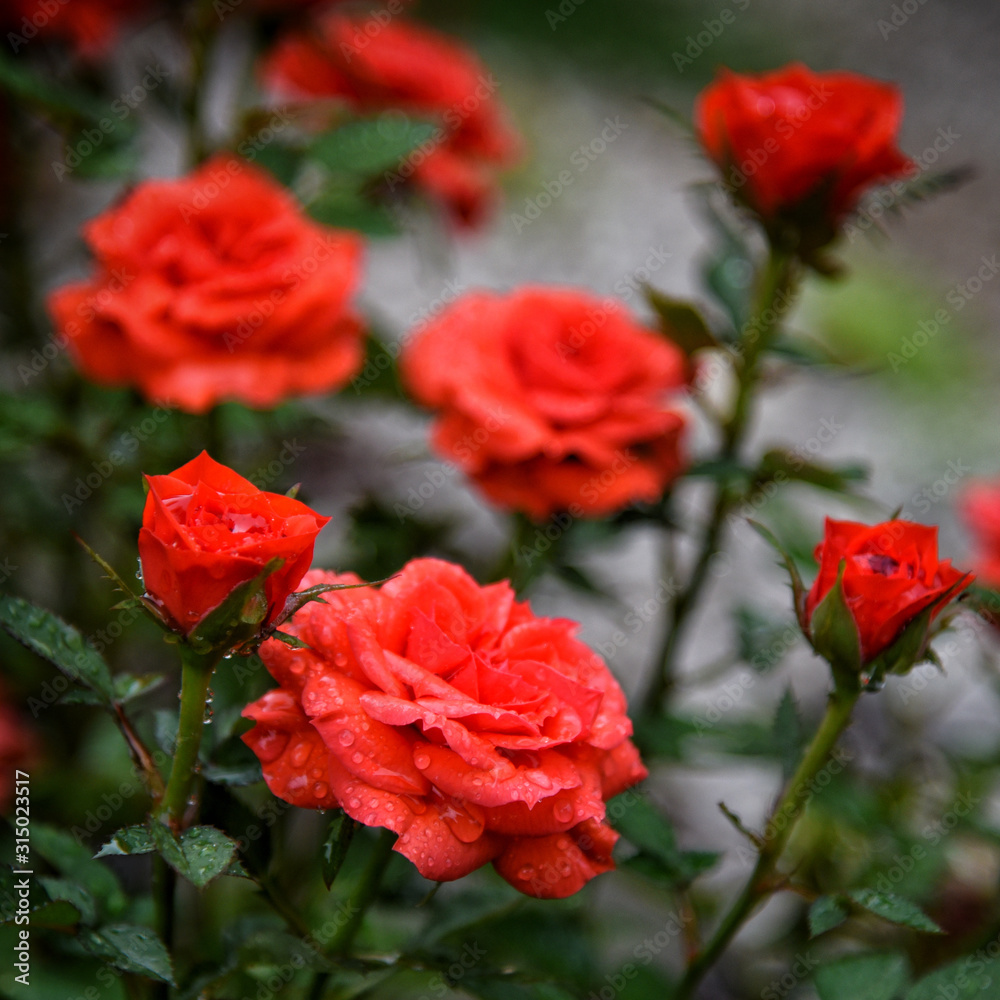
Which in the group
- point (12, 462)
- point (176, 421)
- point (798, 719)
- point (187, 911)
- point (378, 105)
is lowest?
point (187, 911)

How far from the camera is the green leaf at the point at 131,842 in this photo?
0.36 meters

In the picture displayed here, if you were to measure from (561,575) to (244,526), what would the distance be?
40cm

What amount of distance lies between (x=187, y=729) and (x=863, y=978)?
0.35 metres

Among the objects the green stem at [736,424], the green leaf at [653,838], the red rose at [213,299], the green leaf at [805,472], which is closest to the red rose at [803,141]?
the green stem at [736,424]

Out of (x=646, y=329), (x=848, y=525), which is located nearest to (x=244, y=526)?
(x=848, y=525)

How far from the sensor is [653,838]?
1.76 feet

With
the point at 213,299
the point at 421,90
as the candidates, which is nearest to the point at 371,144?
the point at 213,299

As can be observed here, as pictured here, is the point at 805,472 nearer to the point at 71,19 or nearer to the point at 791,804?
the point at 791,804

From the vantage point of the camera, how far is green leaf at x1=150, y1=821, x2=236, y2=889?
0.35m

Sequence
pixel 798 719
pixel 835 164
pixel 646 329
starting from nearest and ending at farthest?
pixel 798 719
pixel 835 164
pixel 646 329

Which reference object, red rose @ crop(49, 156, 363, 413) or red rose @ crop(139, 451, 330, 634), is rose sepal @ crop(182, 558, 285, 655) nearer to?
red rose @ crop(139, 451, 330, 634)

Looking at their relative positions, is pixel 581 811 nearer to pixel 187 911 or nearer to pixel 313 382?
pixel 313 382

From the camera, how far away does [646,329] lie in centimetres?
77

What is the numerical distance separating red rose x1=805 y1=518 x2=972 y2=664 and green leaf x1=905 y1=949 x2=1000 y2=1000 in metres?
0.17
